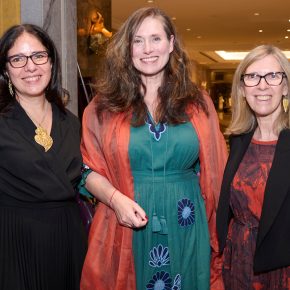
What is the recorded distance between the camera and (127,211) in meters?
1.98

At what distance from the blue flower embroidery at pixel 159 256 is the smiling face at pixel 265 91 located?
72 centimetres

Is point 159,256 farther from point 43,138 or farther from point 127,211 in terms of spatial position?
point 43,138

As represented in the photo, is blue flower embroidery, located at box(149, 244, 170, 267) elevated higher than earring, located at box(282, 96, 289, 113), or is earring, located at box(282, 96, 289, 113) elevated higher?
earring, located at box(282, 96, 289, 113)

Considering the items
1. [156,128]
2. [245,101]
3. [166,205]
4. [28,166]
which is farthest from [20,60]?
[245,101]

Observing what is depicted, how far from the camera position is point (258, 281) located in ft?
6.61

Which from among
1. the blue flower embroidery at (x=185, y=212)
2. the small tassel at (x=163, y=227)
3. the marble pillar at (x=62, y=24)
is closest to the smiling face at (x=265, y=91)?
the blue flower embroidery at (x=185, y=212)

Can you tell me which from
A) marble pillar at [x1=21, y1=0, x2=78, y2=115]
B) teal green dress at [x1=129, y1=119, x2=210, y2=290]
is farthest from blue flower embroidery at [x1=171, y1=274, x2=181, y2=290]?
marble pillar at [x1=21, y1=0, x2=78, y2=115]

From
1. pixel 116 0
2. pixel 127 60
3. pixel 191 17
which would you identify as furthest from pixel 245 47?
pixel 127 60

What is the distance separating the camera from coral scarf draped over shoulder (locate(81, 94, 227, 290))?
2.09 m

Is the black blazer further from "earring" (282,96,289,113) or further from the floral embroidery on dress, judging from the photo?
the floral embroidery on dress

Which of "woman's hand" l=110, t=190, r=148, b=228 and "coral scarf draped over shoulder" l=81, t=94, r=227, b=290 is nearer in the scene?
"woman's hand" l=110, t=190, r=148, b=228

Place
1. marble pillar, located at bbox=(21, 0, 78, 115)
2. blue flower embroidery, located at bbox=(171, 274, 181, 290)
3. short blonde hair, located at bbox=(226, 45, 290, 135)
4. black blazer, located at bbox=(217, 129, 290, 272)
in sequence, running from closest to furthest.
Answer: black blazer, located at bbox=(217, 129, 290, 272) < short blonde hair, located at bbox=(226, 45, 290, 135) < blue flower embroidery, located at bbox=(171, 274, 181, 290) < marble pillar, located at bbox=(21, 0, 78, 115)

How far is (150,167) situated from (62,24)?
161cm

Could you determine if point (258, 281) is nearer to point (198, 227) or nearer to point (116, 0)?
point (198, 227)
